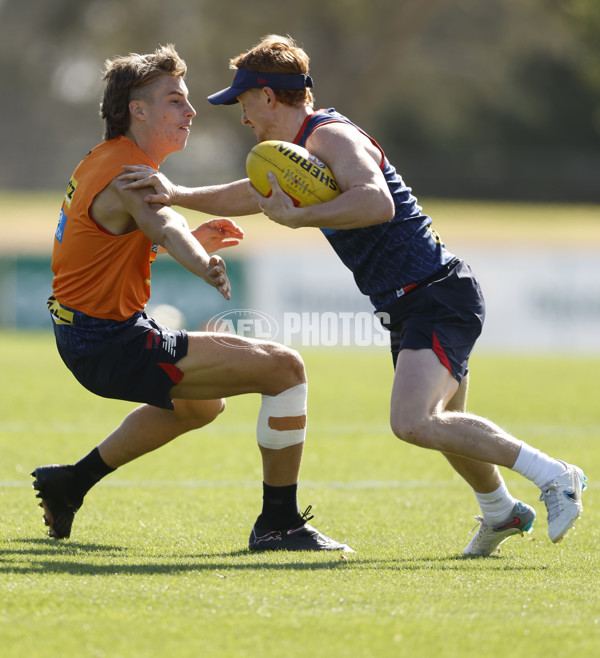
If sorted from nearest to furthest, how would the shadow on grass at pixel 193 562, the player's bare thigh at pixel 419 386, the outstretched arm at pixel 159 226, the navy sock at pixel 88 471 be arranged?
the shadow on grass at pixel 193 562 → the outstretched arm at pixel 159 226 → the player's bare thigh at pixel 419 386 → the navy sock at pixel 88 471

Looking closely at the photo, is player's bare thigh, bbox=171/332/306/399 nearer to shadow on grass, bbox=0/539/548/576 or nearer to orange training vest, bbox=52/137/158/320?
orange training vest, bbox=52/137/158/320

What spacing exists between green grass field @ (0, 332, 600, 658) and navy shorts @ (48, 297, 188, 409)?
71 centimetres

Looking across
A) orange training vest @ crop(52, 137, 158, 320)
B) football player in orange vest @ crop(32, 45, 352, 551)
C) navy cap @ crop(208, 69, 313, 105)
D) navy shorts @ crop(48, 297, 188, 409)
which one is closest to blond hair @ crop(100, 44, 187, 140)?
football player in orange vest @ crop(32, 45, 352, 551)

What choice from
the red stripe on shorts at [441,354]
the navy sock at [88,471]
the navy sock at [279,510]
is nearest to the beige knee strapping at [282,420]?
the navy sock at [279,510]

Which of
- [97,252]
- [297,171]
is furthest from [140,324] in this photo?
[297,171]

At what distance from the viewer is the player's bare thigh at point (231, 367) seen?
4836 millimetres

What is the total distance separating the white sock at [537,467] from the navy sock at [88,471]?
6.41 feet

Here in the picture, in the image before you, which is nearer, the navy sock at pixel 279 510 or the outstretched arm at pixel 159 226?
the outstretched arm at pixel 159 226

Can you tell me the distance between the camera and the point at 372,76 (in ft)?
145

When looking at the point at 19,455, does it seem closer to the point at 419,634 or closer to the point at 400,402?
the point at 400,402

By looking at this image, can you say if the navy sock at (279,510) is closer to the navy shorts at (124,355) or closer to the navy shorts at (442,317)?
the navy shorts at (124,355)

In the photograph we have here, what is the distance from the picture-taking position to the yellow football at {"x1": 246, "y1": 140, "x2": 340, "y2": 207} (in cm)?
469

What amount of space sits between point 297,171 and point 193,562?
1.69m

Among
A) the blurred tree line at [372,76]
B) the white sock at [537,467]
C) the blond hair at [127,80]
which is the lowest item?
the white sock at [537,467]
